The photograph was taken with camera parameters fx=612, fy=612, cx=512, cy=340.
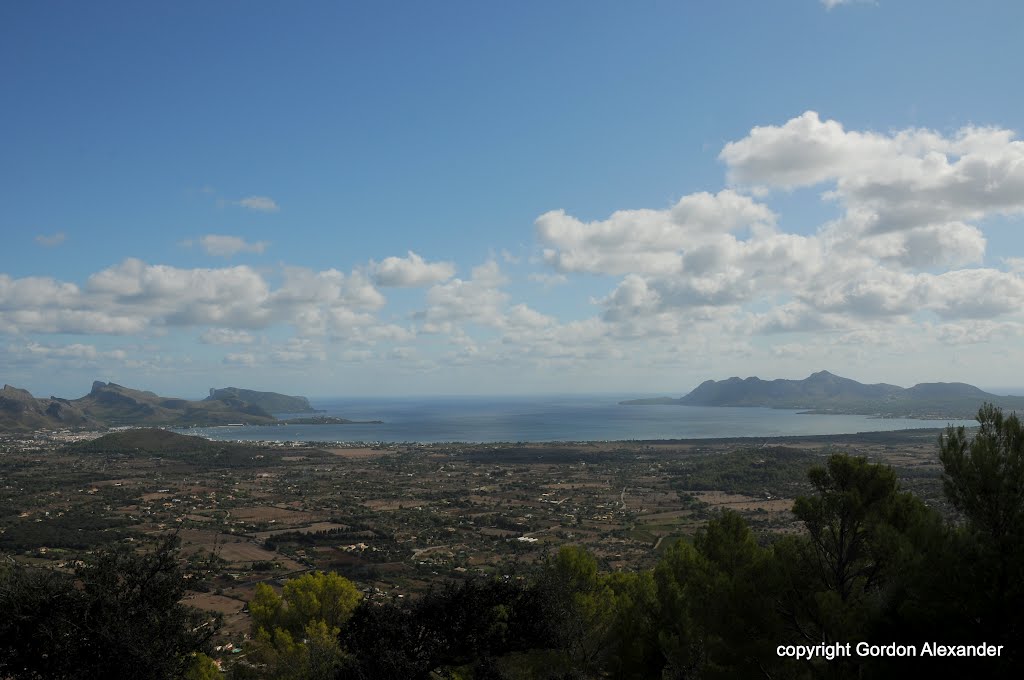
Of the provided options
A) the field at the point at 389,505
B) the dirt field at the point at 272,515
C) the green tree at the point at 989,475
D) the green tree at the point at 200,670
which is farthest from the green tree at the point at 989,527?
the dirt field at the point at 272,515

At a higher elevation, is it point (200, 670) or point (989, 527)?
point (989, 527)

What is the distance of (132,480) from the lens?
419 ft

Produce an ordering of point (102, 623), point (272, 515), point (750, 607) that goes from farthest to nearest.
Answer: point (272, 515), point (102, 623), point (750, 607)

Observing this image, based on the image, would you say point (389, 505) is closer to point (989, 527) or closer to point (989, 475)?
point (989, 527)

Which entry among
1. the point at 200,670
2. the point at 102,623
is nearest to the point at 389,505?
the point at 200,670

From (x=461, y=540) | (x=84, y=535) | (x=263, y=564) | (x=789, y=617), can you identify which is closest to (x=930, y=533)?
(x=789, y=617)

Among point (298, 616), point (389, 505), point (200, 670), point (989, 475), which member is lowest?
point (389, 505)

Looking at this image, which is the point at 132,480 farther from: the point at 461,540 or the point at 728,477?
the point at 728,477

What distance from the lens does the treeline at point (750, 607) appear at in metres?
10.5

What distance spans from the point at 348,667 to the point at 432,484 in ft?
373

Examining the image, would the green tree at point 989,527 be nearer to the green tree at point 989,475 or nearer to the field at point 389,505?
the green tree at point 989,475

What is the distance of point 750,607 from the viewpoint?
1395cm

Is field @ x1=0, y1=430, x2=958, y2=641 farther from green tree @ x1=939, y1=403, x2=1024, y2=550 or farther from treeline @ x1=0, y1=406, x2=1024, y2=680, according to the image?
green tree @ x1=939, y1=403, x2=1024, y2=550

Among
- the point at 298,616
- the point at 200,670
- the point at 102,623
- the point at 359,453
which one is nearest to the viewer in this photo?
the point at 102,623
